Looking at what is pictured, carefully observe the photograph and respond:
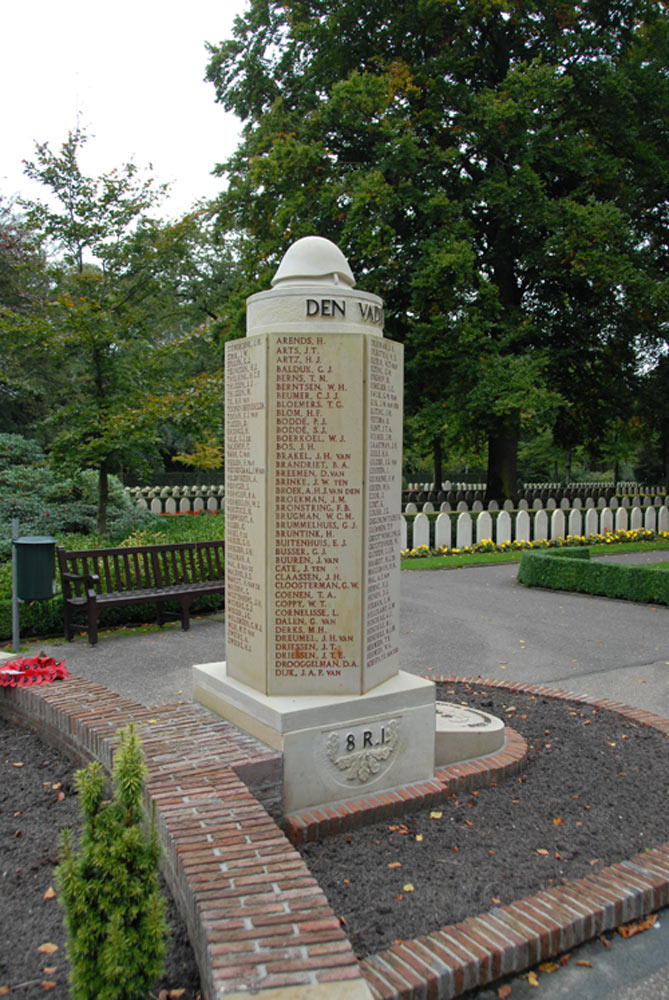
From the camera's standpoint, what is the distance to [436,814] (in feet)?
14.5

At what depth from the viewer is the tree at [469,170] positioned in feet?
61.4

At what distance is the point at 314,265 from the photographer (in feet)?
15.0

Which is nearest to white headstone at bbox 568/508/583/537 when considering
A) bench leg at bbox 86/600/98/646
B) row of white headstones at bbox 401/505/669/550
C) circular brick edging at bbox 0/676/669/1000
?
row of white headstones at bbox 401/505/669/550

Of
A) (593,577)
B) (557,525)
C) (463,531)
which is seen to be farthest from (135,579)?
(557,525)

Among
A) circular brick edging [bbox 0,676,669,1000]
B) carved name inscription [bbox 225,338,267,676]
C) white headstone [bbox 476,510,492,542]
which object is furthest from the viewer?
white headstone [bbox 476,510,492,542]

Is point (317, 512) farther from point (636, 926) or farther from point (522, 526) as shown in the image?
point (522, 526)

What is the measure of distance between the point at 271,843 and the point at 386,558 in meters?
1.97

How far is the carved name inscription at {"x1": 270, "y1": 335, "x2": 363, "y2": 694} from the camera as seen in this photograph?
14.3 ft

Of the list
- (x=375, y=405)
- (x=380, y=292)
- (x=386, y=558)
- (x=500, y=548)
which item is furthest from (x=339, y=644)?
(x=380, y=292)

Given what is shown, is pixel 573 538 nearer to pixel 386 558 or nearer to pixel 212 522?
pixel 212 522

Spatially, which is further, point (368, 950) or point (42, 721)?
point (42, 721)

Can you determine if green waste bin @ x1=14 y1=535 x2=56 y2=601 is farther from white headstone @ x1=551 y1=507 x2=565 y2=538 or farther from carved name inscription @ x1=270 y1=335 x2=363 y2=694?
white headstone @ x1=551 y1=507 x2=565 y2=538

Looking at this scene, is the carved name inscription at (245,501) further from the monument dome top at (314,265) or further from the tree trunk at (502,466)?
the tree trunk at (502,466)

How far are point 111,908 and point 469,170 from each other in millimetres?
21927
